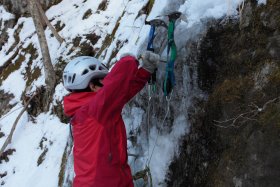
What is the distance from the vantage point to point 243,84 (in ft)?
11.6

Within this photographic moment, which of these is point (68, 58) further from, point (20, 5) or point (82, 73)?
point (82, 73)

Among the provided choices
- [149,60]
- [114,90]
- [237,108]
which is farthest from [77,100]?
[237,108]

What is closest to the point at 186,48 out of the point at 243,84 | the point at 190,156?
the point at 243,84

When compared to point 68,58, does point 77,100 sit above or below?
above

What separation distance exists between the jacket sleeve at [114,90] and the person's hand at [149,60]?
0.44ft

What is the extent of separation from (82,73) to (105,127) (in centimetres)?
71

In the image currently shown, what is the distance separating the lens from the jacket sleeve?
11.4ft

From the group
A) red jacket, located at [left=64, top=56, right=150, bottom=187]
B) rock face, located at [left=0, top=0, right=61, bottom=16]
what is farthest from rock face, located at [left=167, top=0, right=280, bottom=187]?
rock face, located at [left=0, top=0, right=61, bottom=16]

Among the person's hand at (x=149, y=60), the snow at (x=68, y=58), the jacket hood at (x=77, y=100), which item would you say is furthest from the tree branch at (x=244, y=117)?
the jacket hood at (x=77, y=100)

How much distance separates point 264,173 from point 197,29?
1.75 metres

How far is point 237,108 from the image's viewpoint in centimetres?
348

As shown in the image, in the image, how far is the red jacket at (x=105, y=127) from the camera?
3516 millimetres

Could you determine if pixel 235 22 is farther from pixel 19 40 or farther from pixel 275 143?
pixel 19 40

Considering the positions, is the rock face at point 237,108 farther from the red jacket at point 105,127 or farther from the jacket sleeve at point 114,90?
the jacket sleeve at point 114,90
